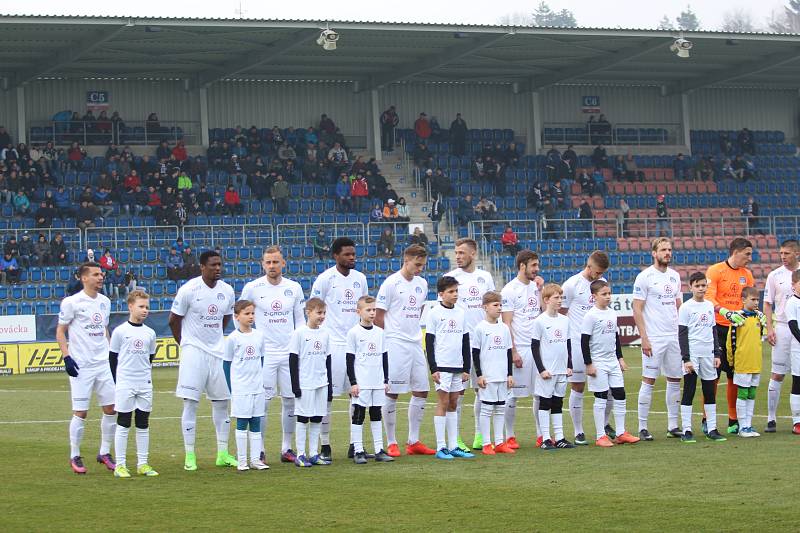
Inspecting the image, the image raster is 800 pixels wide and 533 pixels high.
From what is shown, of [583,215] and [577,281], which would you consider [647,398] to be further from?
[583,215]

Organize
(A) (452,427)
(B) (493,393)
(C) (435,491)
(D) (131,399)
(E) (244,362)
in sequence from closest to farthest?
1. (C) (435,491)
2. (D) (131,399)
3. (E) (244,362)
4. (A) (452,427)
5. (B) (493,393)

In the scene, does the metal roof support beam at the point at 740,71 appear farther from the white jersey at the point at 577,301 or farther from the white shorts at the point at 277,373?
the white shorts at the point at 277,373

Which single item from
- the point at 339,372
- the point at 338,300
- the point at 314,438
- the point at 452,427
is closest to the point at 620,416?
the point at 452,427

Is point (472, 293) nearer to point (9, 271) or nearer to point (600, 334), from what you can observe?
point (600, 334)

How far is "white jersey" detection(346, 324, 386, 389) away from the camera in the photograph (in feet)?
43.8

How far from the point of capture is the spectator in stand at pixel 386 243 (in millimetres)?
37750

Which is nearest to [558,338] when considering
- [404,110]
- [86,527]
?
[86,527]

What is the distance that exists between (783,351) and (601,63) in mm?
28778

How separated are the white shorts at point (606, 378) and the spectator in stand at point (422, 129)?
99.7 feet

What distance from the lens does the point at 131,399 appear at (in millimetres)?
12562

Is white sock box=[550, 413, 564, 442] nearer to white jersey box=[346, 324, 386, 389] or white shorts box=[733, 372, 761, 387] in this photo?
white jersey box=[346, 324, 386, 389]

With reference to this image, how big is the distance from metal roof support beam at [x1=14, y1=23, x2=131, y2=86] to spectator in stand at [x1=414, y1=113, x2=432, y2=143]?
40.4 feet

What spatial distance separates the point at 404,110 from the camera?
1797 inches

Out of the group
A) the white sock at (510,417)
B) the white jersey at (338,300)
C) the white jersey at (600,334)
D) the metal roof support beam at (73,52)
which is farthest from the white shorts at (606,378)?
the metal roof support beam at (73,52)
